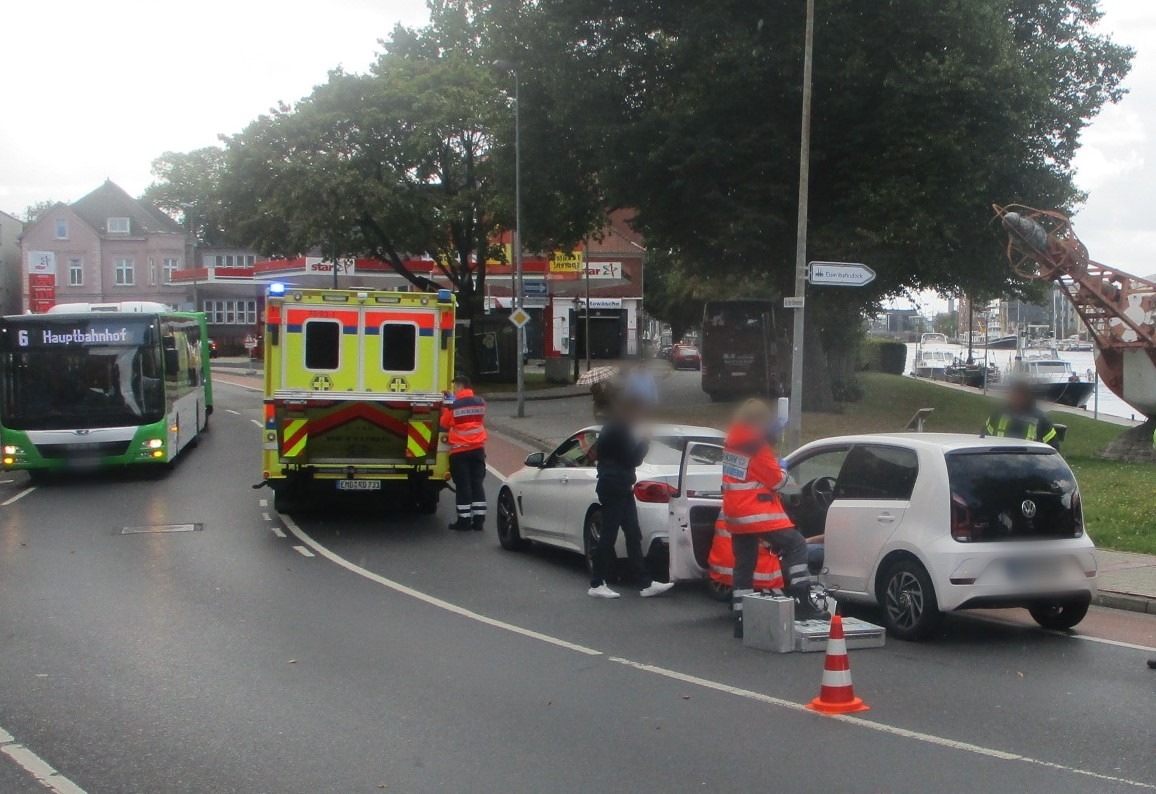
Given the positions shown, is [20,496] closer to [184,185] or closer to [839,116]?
[839,116]

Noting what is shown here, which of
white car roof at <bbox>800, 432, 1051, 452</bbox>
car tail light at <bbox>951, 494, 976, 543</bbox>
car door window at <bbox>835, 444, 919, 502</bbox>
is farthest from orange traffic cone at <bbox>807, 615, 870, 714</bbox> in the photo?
white car roof at <bbox>800, 432, 1051, 452</bbox>

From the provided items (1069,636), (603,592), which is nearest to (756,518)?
(603,592)

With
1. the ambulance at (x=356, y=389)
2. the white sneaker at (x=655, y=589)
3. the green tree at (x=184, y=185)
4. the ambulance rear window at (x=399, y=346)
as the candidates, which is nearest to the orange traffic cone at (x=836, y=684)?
the white sneaker at (x=655, y=589)

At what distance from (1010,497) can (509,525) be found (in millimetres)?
6004

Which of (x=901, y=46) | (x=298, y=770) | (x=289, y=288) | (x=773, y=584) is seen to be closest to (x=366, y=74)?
(x=901, y=46)

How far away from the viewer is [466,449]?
48.2 ft

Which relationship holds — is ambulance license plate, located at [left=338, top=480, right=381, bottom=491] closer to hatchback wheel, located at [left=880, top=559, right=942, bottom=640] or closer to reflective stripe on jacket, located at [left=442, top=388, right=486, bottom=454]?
reflective stripe on jacket, located at [left=442, top=388, right=486, bottom=454]

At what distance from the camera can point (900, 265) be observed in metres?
26.8

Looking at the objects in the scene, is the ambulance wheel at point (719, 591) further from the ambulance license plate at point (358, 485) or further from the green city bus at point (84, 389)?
the green city bus at point (84, 389)

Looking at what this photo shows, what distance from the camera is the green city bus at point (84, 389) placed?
19.0m

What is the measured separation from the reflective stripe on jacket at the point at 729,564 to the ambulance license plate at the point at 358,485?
615 cm

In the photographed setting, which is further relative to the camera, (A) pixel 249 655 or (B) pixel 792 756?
(A) pixel 249 655

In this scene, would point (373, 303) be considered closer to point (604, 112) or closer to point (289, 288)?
point (289, 288)

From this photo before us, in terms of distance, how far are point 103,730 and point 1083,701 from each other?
5.60 metres
